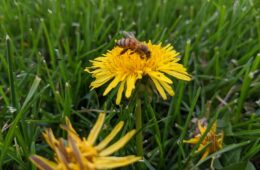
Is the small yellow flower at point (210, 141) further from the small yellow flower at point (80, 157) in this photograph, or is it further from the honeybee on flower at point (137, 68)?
the small yellow flower at point (80, 157)

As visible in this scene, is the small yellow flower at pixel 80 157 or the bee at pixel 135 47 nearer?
the small yellow flower at pixel 80 157

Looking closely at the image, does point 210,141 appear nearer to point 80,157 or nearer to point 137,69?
point 137,69

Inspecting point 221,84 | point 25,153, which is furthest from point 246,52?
point 25,153

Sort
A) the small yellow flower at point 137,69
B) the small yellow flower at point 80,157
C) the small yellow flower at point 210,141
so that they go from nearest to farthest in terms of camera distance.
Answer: the small yellow flower at point 80,157, the small yellow flower at point 137,69, the small yellow flower at point 210,141

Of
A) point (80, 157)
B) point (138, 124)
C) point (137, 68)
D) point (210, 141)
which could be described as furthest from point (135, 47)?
point (80, 157)

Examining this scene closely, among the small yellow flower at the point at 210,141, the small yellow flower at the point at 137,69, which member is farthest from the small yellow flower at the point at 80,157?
the small yellow flower at the point at 210,141

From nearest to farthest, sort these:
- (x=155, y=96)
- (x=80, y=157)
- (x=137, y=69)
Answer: (x=80, y=157) → (x=137, y=69) → (x=155, y=96)

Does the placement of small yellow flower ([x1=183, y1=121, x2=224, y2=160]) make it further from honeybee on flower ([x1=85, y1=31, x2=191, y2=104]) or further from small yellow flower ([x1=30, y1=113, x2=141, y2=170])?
small yellow flower ([x1=30, y1=113, x2=141, y2=170])

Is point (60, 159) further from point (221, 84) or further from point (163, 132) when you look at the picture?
point (221, 84)
